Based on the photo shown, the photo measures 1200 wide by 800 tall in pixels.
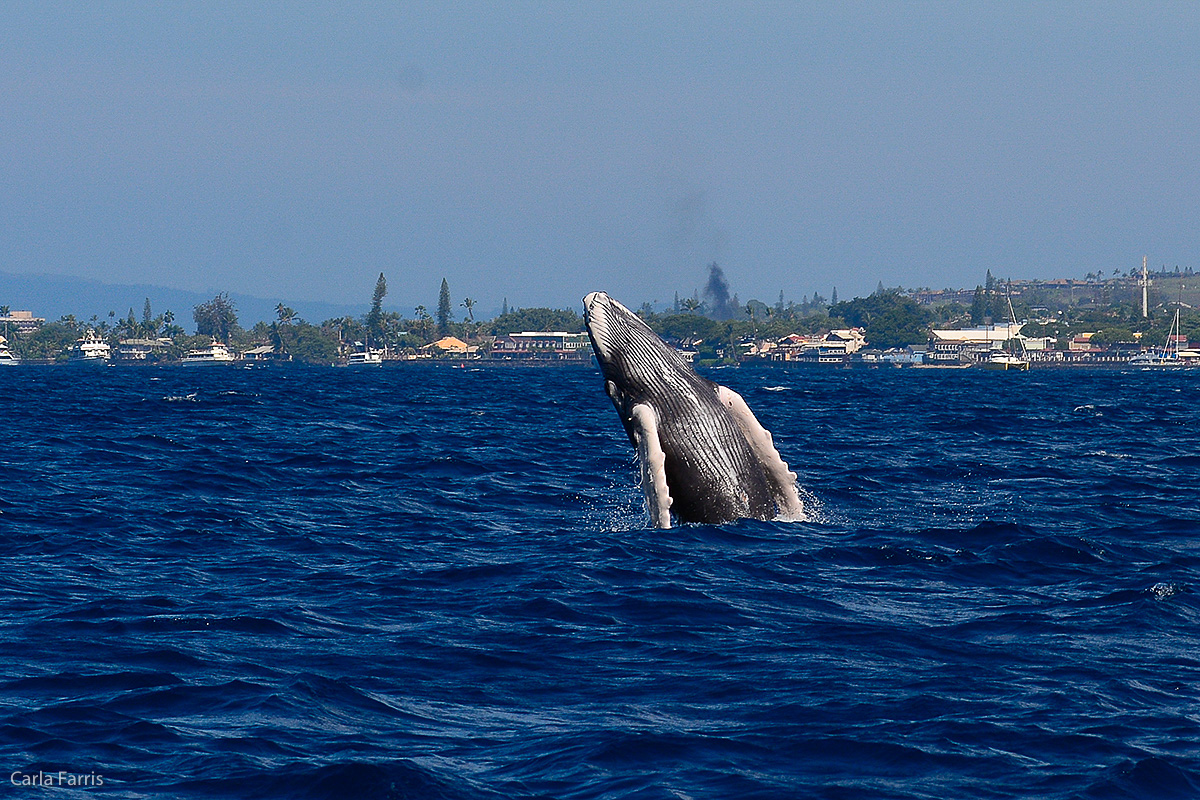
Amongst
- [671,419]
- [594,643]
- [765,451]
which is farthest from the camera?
[765,451]

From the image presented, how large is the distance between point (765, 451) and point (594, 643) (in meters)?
4.30

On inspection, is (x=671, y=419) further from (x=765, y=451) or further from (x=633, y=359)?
(x=765, y=451)

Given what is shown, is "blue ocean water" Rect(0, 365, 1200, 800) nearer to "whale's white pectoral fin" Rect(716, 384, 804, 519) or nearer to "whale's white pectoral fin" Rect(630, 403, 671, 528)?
"whale's white pectoral fin" Rect(716, 384, 804, 519)

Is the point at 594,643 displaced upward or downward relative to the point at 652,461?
downward

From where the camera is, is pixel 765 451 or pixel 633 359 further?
pixel 765 451

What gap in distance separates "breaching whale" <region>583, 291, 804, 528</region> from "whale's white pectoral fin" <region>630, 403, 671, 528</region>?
0.01m

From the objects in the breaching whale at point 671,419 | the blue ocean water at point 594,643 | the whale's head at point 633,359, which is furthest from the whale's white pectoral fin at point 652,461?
the blue ocean water at point 594,643

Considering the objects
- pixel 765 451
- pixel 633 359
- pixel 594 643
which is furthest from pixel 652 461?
pixel 594 643

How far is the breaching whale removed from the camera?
48.8ft

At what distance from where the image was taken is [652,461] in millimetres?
14852

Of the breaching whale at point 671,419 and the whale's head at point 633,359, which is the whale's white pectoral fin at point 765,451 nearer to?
the breaching whale at point 671,419

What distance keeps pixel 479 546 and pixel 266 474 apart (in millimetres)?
11020

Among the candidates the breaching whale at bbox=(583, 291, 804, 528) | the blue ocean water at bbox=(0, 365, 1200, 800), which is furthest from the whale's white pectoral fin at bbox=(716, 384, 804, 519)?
the blue ocean water at bbox=(0, 365, 1200, 800)

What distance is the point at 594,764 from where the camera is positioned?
28.7 ft
